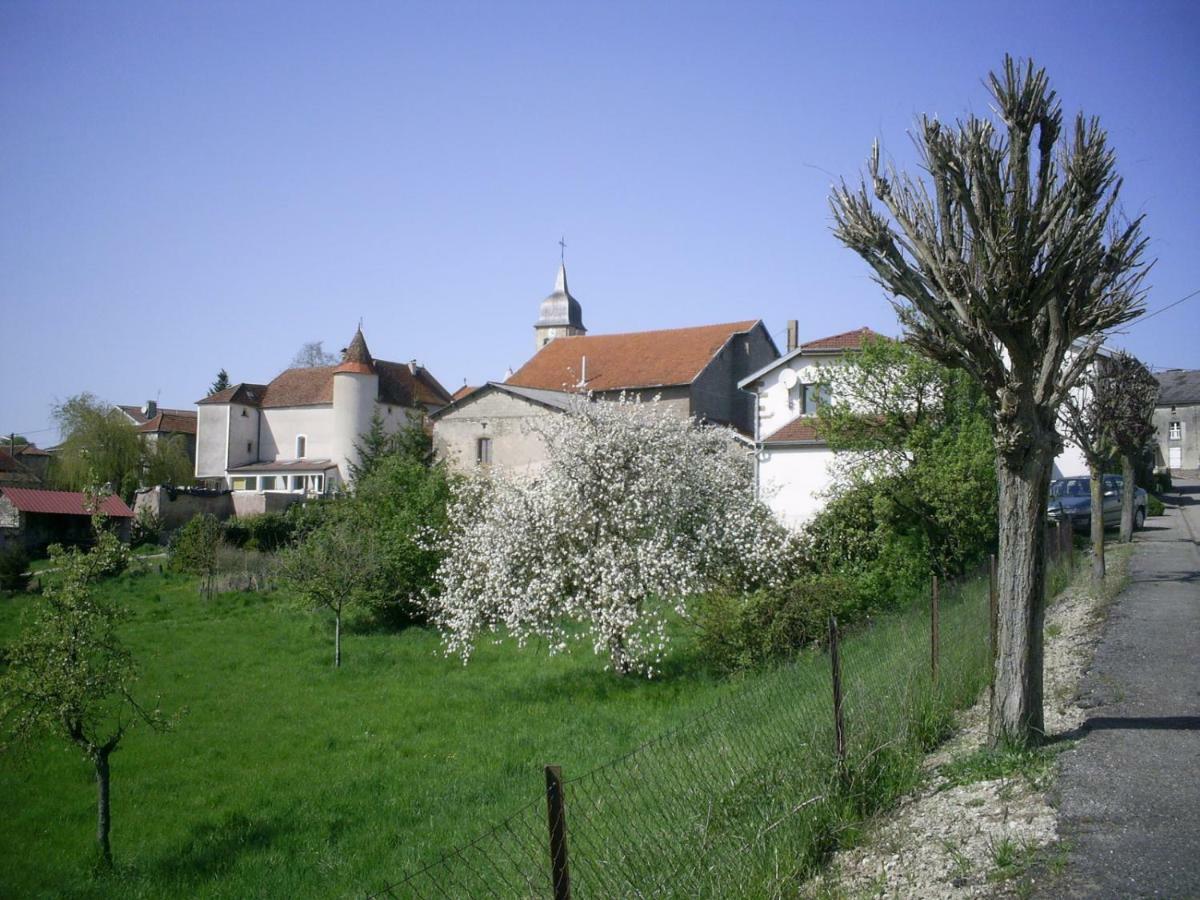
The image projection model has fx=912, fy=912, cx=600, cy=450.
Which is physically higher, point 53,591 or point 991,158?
point 991,158

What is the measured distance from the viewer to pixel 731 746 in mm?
6797

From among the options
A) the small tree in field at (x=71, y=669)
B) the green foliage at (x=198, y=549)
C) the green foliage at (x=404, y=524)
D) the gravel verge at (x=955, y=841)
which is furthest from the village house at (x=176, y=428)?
the gravel verge at (x=955, y=841)

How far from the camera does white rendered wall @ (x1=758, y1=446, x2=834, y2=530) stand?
29453mm

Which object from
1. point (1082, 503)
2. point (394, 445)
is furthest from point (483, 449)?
point (1082, 503)

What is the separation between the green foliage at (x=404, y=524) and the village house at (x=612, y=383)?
24.4 feet

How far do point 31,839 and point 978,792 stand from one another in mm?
11333

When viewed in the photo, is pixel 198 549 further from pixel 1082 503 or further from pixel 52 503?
pixel 1082 503

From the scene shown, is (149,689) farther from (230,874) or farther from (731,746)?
(731,746)

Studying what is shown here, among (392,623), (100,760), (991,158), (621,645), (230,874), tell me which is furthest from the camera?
(392,623)

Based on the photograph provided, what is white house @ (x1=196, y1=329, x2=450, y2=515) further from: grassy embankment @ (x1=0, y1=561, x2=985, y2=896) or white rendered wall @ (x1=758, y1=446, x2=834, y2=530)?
grassy embankment @ (x1=0, y1=561, x2=985, y2=896)

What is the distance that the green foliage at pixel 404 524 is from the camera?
89.1ft

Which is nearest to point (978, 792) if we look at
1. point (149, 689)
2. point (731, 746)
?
point (731, 746)

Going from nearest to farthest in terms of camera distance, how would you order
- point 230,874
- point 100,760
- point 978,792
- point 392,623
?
point 978,792
point 230,874
point 100,760
point 392,623

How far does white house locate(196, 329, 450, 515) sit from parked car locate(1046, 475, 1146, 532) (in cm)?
4154
